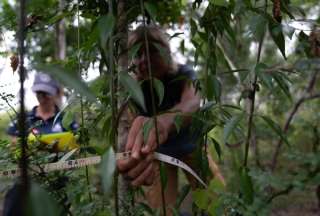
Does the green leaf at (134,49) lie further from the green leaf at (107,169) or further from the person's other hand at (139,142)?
the green leaf at (107,169)

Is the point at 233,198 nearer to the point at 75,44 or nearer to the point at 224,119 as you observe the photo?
the point at 224,119

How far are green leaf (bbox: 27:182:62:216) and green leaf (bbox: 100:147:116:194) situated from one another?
0.27 ft

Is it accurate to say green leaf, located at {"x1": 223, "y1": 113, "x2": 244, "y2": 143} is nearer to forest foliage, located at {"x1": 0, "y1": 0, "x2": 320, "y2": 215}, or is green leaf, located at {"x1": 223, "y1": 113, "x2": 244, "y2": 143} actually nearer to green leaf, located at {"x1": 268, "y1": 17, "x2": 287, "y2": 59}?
forest foliage, located at {"x1": 0, "y1": 0, "x2": 320, "y2": 215}

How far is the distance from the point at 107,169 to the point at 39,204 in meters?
0.12

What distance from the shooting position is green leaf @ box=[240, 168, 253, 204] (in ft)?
2.01

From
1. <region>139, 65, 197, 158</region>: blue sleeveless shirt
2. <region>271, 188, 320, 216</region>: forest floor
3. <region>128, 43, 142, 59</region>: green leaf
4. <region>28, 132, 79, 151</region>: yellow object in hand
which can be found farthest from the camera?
<region>271, 188, 320, 216</region>: forest floor

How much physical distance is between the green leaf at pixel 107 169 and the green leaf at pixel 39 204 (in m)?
0.08

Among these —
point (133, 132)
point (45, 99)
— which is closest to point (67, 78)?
point (133, 132)

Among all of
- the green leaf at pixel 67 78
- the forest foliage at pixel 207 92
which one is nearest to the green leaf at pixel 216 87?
the forest foliage at pixel 207 92

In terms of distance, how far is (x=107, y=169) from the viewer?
1.57ft

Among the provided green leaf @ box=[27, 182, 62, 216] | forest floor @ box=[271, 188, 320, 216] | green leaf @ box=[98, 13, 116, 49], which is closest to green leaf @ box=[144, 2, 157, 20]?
green leaf @ box=[98, 13, 116, 49]

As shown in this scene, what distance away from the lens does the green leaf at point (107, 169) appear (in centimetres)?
45

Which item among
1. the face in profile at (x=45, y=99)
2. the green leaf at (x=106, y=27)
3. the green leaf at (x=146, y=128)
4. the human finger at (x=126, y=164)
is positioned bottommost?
the human finger at (x=126, y=164)

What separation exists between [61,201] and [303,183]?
0.37 m
